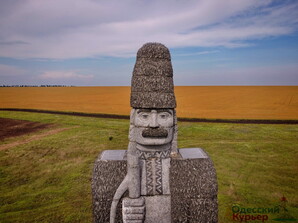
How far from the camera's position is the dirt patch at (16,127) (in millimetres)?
16522

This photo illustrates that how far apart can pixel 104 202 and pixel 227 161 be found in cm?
724

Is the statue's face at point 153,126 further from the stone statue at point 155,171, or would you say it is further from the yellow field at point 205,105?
the yellow field at point 205,105

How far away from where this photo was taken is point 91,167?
1038 centimetres

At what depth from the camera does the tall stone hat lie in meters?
4.92

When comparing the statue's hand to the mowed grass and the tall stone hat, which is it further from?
the mowed grass

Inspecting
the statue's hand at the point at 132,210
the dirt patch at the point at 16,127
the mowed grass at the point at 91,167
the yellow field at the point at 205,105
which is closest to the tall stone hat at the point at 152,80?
the statue's hand at the point at 132,210

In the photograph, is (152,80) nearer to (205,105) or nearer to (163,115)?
(163,115)

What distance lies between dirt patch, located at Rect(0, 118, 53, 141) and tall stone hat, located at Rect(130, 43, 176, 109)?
1358cm

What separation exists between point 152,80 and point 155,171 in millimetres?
1901

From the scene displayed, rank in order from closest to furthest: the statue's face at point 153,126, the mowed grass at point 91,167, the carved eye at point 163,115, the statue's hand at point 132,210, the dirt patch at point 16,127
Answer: the statue's hand at point 132,210
the statue's face at point 153,126
the carved eye at point 163,115
the mowed grass at point 91,167
the dirt patch at point 16,127

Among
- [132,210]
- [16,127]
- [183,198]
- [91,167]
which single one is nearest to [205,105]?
[16,127]

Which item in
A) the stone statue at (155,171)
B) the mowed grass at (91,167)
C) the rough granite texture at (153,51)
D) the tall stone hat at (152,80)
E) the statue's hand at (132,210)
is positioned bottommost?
the mowed grass at (91,167)

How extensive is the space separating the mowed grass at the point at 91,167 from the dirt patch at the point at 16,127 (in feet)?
6.43

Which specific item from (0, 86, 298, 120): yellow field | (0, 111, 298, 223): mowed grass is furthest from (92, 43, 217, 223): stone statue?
(0, 86, 298, 120): yellow field
